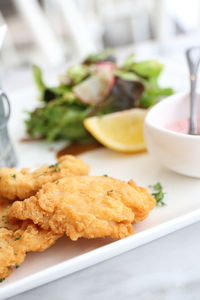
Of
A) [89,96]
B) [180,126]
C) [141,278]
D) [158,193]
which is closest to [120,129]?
[89,96]

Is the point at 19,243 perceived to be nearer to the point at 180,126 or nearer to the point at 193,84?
the point at 180,126

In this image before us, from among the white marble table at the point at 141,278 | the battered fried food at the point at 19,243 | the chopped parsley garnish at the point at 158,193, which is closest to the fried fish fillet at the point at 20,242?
the battered fried food at the point at 19,243

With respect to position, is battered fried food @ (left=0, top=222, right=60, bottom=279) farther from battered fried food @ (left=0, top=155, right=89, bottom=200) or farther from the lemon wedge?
the lemon wedge

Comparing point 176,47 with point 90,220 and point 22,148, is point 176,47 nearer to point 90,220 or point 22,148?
point 22,148

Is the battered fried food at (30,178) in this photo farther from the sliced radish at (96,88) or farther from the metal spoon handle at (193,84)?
the sliced radish at (96,88)

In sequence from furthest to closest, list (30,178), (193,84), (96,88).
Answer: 1. (96,88)
2. (193,84)
3. (30,178)

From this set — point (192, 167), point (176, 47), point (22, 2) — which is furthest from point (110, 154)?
point (22, 2)
